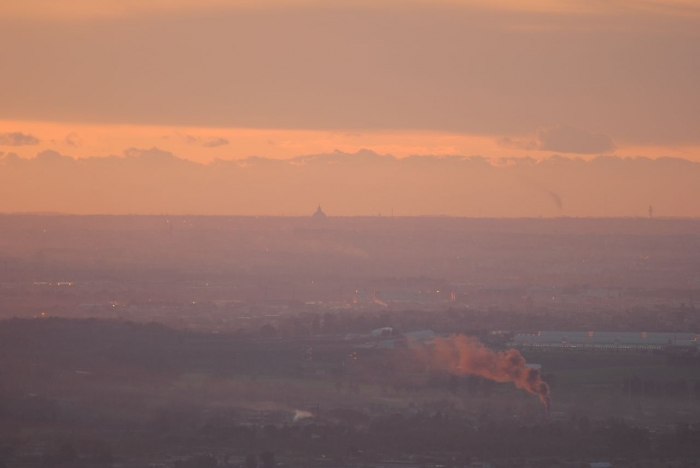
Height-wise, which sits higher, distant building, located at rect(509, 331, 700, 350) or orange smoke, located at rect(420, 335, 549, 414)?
distant building, located at rect(509, 331, 700, 350)

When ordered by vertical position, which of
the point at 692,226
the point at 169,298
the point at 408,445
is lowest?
Answer: the point at 408,445

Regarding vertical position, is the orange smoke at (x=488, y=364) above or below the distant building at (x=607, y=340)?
below

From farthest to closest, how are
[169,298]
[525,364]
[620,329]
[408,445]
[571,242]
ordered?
[571,242]
[169,298]
[620,329]
[525,364]
[408,445]

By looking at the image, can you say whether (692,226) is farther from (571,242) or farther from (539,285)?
(539,285)

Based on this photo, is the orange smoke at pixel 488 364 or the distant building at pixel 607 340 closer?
the orange smoke at pixel 488 364

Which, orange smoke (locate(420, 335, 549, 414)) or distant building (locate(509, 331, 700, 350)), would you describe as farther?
distant building (locate(509, 331, 700, 350))

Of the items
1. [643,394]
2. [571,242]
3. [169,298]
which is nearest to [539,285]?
[169,298]

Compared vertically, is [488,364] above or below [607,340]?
below

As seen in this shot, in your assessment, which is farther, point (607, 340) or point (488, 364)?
point (607, 340)
